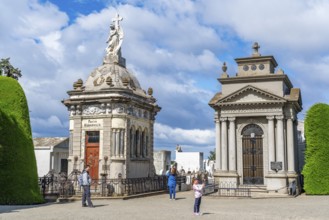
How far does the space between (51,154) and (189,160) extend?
50.9 ft

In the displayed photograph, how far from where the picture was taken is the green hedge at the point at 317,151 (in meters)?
23.4

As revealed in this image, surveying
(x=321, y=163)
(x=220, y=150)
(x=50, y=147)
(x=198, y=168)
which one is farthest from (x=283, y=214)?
(x=198, y=168)

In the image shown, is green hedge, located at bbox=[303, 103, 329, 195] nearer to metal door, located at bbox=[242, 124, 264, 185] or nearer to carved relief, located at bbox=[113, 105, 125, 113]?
metal door, located at bbox=[242, 124, 264, 185]

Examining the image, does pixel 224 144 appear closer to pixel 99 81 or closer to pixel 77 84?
pixel 99 81

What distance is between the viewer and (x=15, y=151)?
56.4 ft

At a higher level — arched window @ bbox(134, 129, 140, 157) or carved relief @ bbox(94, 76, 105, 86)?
carved relief @ bbox(94, 76, 105, 86)

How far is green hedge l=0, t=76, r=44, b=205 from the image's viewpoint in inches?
666

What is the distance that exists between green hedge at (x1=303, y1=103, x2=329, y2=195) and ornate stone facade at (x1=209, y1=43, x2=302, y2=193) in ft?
3.90

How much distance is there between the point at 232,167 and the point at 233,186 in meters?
1.21

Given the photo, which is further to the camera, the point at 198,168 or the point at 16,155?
the point at 198,168

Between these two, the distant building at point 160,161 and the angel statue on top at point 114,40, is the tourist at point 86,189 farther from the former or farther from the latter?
the distant building at point 160,161

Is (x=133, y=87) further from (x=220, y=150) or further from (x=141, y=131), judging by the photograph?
(x=220, y=150)

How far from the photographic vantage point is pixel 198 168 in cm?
4644

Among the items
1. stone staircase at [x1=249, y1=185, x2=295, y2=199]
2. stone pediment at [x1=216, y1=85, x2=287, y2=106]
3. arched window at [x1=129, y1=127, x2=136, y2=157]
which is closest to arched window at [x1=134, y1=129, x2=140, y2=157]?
arched window at [x1=129, y1=127, x2=136, y2=157]
